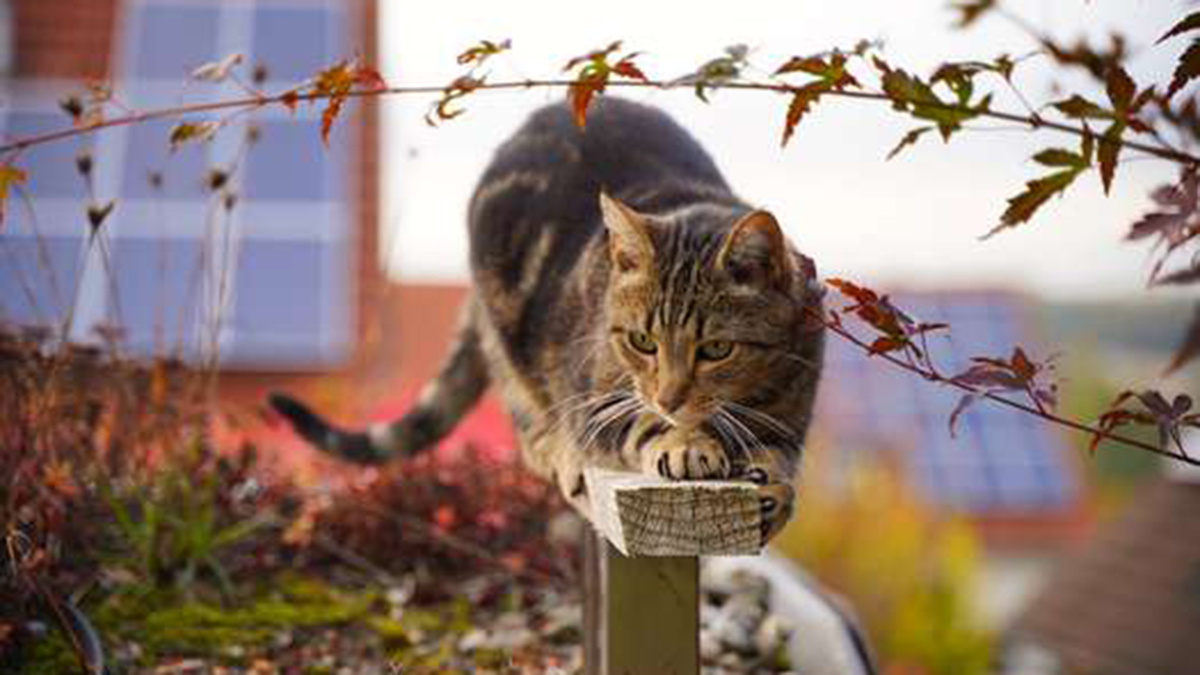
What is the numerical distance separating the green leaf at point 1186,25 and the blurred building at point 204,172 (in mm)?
3155

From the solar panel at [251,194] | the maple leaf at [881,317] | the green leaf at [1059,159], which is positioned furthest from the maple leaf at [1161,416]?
the solar panel at [251,194]

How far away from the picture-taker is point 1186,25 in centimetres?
110

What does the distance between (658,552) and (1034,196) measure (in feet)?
1.94

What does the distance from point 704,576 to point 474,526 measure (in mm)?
577

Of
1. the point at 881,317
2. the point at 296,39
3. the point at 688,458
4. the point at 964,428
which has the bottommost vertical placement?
the point at 688,458

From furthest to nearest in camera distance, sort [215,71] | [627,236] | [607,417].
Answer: [607,417] < [627,236] < [215,71]

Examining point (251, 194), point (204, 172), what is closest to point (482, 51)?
point (204, 172)

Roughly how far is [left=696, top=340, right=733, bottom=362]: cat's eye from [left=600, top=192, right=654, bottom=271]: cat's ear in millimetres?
136

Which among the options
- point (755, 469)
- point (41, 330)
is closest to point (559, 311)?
point (755, 469)

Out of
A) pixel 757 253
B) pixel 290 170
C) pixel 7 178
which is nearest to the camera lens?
pixel 7 178

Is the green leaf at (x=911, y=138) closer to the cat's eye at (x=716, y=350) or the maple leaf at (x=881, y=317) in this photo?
the maple leaf at (x=881, y=317)

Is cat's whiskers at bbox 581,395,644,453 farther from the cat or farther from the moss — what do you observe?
the moss

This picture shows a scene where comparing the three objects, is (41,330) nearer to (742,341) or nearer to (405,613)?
(405,613)

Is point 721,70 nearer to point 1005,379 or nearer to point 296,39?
point 1005,379
